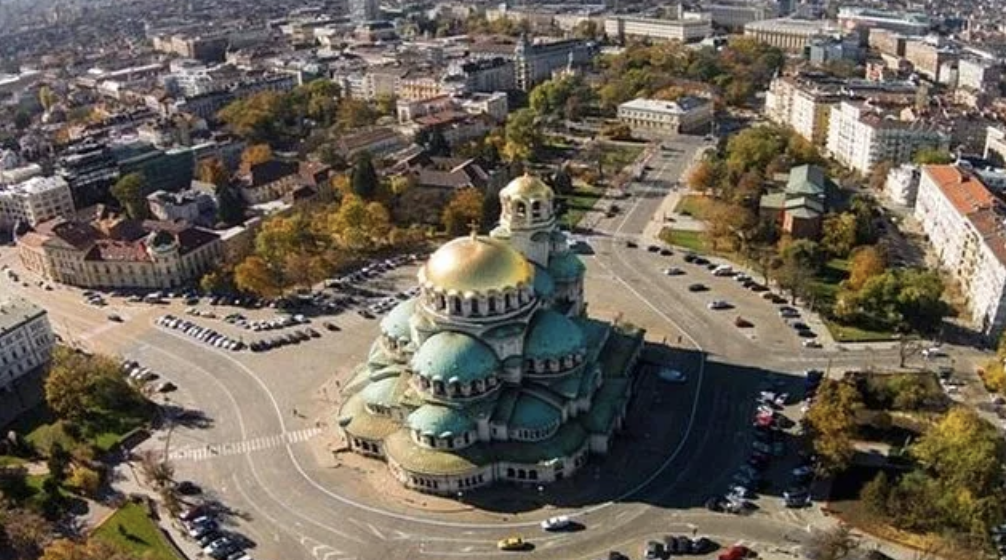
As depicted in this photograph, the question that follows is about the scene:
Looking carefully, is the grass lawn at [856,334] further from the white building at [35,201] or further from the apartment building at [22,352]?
the white building at [35,201]

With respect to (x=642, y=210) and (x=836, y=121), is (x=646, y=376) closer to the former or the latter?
(x=642, y=210)

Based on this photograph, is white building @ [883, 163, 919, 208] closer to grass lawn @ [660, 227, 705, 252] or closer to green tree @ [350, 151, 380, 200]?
grass lawn @ [660, 227, 705, 252]

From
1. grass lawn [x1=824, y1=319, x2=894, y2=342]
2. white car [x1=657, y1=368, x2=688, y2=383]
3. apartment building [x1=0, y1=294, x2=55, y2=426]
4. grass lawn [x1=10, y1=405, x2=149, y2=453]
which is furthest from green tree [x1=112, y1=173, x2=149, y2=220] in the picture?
grass lawn [x1=824, y1=319, x2=894, y2=342]

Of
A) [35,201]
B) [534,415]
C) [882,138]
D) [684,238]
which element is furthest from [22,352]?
[882,138]

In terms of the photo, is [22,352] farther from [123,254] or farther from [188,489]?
[188,489]

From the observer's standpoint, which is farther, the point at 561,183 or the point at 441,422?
the point at 561,183
